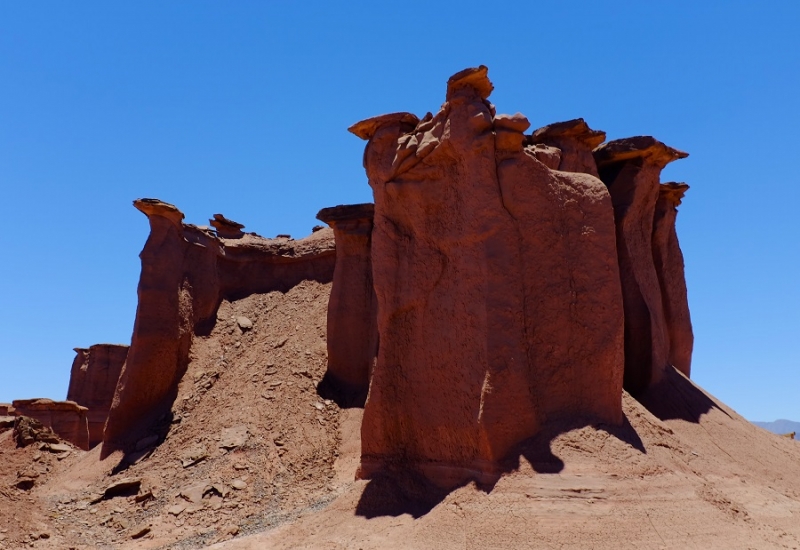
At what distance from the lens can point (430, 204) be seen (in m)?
10.7

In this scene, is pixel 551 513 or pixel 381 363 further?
pixel 381 363

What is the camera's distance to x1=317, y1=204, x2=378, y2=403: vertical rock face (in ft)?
53.5

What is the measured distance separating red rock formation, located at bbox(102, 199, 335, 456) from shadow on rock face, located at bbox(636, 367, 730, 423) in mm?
8151

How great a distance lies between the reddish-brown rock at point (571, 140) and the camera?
12.2 metres

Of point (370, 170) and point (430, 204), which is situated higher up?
point (370, 170)

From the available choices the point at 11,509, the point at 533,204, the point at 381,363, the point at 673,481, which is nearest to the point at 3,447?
the point at 11,509

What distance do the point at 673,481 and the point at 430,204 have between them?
4.49 metres

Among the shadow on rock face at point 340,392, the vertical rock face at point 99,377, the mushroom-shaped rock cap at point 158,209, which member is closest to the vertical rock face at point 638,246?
the shadow on rock face at point 340,392

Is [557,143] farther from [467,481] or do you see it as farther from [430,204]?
[467,481]

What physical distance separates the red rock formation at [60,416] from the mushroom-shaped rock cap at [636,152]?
54.6ft

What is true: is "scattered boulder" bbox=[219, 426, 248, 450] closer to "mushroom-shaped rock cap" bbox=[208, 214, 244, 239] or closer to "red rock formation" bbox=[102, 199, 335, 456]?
"red rock formation" bbox=[102, 199, 335, 456]

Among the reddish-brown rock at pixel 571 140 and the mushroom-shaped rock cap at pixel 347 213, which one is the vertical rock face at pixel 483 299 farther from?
the mushroom-shaped rock cap at pixel 347 213

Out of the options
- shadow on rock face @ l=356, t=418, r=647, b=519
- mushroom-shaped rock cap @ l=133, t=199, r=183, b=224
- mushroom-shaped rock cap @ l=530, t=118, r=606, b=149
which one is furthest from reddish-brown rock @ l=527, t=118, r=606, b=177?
mushroom-shaped rock cap @ l=133, t=199, r=183, b=224

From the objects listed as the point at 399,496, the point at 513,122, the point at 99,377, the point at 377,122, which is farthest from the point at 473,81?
the point at 99,377
